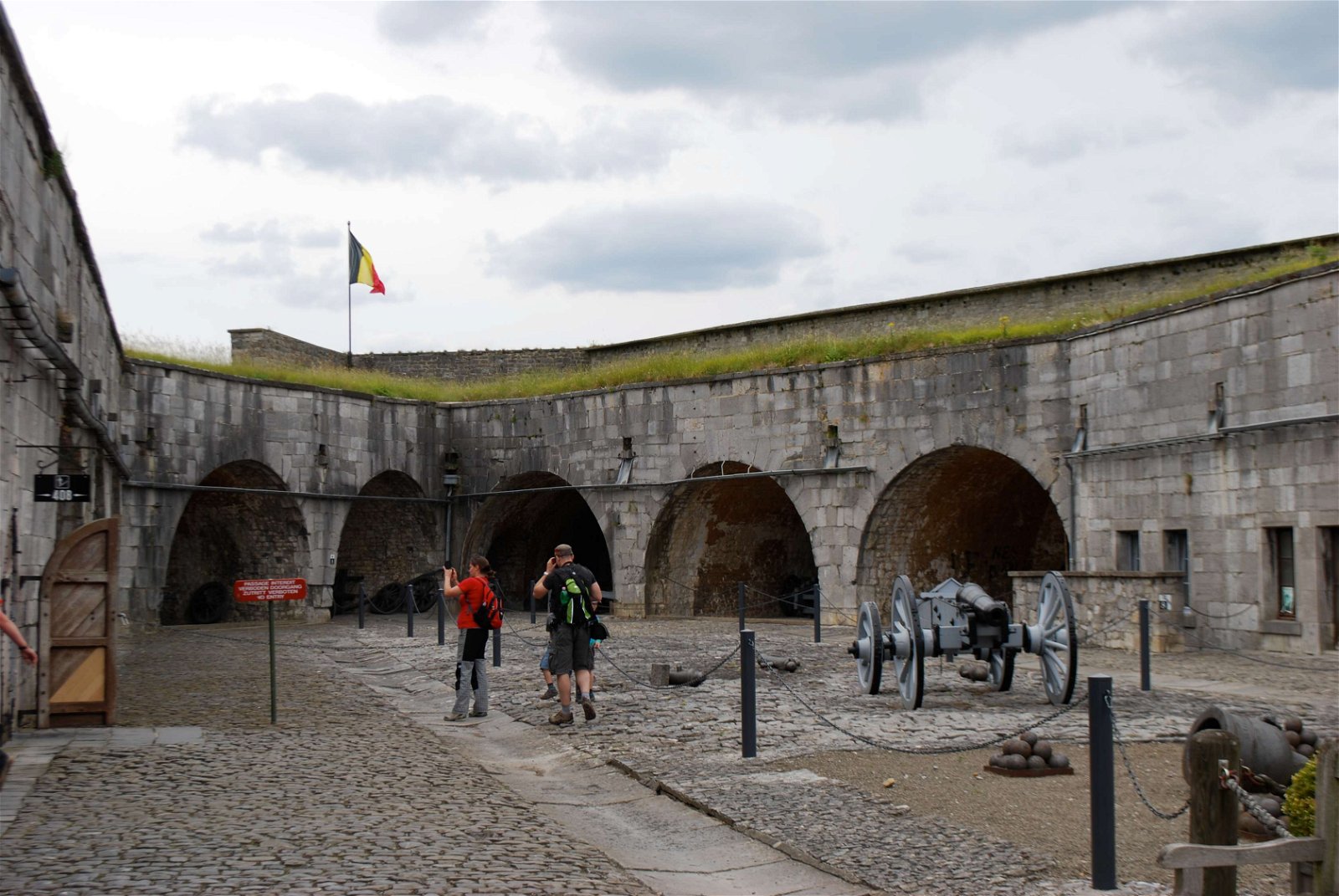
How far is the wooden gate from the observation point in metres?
9.45

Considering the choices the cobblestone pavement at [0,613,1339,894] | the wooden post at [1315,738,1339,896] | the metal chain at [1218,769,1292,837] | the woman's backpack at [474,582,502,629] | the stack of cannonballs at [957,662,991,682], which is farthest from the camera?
the stack of cannonballs at [957,662,991,682]

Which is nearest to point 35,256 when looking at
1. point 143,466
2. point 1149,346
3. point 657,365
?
point 143,466

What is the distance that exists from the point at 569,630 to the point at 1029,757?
3792mm

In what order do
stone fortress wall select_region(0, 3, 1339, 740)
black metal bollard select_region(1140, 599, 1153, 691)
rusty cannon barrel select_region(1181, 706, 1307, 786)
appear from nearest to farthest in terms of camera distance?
rusty cannon barrel select_region(1181, 706, 1307, 786) < black metal bollard select_region(1140, 599, 1153, 691) < stone fortress wall select_region(0, 3, 1339, 740)

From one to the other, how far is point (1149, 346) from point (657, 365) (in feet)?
30.1

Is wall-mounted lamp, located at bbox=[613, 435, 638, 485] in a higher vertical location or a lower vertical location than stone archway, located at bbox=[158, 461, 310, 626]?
higher

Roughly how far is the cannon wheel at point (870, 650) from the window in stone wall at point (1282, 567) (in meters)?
5.53

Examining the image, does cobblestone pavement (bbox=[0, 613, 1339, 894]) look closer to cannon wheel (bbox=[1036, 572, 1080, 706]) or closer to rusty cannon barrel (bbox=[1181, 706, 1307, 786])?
cannon wheel (bbox=[1036, 572, 1080, 706])

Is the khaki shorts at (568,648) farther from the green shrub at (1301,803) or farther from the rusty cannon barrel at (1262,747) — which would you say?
the green shrub at (1301,803)

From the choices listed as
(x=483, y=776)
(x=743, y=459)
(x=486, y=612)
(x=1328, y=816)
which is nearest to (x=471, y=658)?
(x=486, y=612)

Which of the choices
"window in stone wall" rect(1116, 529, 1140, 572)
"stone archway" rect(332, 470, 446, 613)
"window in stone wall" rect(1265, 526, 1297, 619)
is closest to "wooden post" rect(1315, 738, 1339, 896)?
"window in stone wall" rect(1265, 526, 1297, 619)

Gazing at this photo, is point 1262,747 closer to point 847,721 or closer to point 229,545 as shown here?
point 847,721

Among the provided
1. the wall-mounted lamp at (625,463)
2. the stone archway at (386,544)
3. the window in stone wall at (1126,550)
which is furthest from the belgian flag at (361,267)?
the window in stone wall at (1126,550)

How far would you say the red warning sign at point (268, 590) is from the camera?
10070 millimetres
